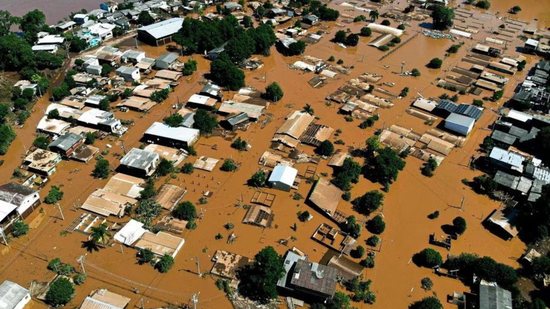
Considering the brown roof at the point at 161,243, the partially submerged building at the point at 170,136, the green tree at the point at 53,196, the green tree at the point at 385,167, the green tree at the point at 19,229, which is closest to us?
the brown roof at the point at 161,243

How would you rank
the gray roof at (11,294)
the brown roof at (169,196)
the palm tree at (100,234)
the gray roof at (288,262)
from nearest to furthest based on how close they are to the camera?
the gray roof at (11,294) → the gray roof at (288,262) → the palm tree at (100,234) → the brown roof at (169,196)

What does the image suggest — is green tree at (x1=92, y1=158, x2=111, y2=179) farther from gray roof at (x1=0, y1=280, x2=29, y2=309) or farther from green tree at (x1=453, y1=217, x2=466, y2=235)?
green tree at (x1=453, y1=217, x2=466, y2=235)

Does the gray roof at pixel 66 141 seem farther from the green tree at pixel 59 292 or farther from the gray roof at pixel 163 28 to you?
the gray roof at pixel 163 28

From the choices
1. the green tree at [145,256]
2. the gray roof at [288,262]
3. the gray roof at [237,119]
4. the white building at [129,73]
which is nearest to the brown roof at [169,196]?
the green tree at [145,256]

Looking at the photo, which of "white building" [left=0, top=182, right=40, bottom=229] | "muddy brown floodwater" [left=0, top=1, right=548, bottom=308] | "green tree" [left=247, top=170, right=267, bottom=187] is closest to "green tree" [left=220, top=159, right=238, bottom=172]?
"muddy brown floodwater" [left=0, top=1, right=548, bottom=308]

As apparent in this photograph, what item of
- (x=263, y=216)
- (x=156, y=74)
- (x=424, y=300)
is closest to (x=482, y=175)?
(x=424, y=300)

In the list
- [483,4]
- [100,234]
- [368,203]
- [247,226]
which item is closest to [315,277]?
[247,226]
